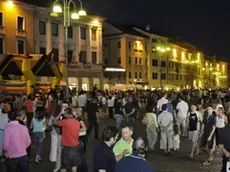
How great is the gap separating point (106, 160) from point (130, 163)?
1.29m

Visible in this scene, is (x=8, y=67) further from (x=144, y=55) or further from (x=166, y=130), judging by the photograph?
(x=144, y=55)

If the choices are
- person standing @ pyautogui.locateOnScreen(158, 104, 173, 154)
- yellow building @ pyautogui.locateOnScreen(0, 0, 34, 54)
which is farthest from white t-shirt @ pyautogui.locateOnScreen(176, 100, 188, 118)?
yellow building @ pyautogui.locateOnScreen(0, 0, 34, 54)

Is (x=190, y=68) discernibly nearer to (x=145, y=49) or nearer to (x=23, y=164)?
(x=145, y=49)

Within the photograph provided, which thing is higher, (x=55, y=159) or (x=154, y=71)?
(x=154, y=71)

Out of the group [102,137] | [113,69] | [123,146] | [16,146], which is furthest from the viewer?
[113,69]

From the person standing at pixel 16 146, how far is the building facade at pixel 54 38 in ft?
109

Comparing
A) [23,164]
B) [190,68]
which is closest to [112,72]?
[190,68]

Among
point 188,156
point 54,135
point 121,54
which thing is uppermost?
point 121,54

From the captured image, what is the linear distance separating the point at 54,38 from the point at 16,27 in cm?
677

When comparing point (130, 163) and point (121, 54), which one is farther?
point (121, 54)

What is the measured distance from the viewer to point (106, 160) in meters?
5.78

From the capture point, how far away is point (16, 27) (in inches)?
1839

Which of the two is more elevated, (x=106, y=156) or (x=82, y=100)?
(x=82, y=100)

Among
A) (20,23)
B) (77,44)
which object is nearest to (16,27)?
(20,23)
